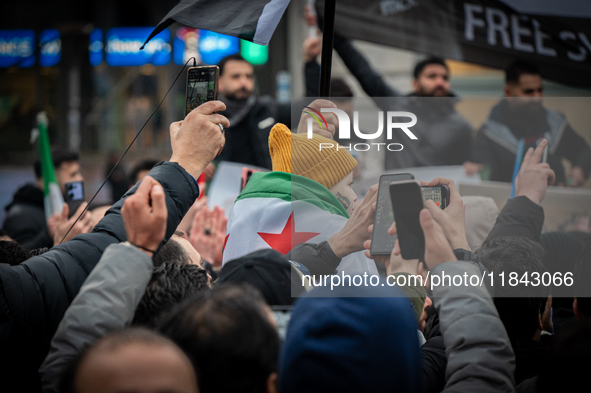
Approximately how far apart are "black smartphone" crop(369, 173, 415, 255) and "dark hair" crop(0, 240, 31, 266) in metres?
1.20

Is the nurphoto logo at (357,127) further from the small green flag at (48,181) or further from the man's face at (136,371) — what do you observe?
the small green flag at (48,181)

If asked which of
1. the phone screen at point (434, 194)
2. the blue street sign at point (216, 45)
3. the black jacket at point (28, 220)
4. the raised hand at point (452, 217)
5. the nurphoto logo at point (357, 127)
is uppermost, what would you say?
the blue street sign at point (216, 45)

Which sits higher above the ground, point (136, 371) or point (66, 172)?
point (66, 172)

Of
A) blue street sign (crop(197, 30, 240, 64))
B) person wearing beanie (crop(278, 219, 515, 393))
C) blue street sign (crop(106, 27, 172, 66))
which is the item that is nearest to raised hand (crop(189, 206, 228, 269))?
person wearing beanie (crop(278, 219, 515, 393))

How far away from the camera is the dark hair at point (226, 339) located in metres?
1.02

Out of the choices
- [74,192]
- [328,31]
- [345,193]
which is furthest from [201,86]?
[74,192]

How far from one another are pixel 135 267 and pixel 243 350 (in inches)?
18.3

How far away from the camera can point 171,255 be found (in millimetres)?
1938

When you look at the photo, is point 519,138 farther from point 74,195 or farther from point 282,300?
point 74,195

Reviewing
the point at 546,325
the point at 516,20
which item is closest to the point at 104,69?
the point at 516,20

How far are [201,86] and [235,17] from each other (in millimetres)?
336

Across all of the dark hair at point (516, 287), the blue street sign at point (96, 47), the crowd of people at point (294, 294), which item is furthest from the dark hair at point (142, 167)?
the blue street sign at point (96, 47)

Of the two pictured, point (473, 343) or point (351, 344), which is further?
point (473, 343)

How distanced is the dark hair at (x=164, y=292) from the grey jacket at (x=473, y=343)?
67 cm
